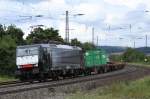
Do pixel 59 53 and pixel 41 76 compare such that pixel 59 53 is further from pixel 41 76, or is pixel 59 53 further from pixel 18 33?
pixel 18 33

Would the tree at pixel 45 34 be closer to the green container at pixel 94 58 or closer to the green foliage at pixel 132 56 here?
the green container at pixel 94 58

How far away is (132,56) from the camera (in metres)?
146

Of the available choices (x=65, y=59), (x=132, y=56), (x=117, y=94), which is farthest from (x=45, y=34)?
(x=117, y=94)

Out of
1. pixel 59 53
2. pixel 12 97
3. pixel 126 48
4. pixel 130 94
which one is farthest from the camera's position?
pixel 126 48

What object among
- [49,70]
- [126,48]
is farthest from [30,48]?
[126,48]

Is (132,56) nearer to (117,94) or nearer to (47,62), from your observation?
(47,62)

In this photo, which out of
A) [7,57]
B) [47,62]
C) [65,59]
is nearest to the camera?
[47,62]

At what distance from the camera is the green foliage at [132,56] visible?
145 meters

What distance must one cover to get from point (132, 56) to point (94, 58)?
277ft

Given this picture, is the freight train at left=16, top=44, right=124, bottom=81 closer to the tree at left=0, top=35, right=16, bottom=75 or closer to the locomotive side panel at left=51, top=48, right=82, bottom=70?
the locomotive side panel at left=51, top=48, right=82, bottom=70

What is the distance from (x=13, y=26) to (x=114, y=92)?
49554 mm

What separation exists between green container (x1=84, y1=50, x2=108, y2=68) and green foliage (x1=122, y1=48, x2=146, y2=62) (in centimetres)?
7679

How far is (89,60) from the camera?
197ft

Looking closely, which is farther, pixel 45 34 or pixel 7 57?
pixel 45 34
